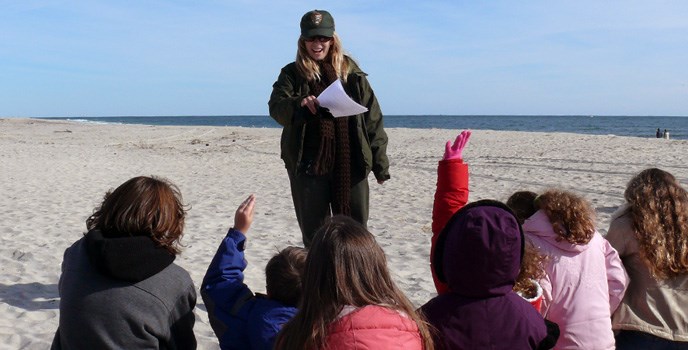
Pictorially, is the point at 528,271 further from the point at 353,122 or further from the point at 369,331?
the point at 353,122

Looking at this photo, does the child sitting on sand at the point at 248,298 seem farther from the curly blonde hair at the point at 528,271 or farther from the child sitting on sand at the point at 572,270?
the child sitting on sand at the point at 572,270

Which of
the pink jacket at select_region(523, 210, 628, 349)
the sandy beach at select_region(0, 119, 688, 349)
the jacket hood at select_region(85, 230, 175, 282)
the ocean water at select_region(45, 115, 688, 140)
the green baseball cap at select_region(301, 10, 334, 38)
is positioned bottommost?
the ocean water at select_region(45, 115, 688, 140)

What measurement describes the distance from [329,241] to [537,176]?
12.1 metres

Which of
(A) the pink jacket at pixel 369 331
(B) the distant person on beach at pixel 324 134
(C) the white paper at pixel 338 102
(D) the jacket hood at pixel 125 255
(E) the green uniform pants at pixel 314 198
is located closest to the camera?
(A) the pink jacket at pixel 369 331

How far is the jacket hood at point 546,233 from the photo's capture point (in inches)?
117

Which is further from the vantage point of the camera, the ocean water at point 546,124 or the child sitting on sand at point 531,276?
the ocean water at point 546,124

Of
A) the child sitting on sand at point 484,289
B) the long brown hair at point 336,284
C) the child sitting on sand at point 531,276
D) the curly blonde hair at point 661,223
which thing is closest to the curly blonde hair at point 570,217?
the child sitting on sand at point 531,276

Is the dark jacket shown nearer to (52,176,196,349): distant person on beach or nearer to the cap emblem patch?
(52,176,196,349): distant person on beach

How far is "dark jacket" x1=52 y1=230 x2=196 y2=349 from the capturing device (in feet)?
8.49

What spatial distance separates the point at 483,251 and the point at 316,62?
2060 millimetres

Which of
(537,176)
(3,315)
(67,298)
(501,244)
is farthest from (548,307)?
(537,176)

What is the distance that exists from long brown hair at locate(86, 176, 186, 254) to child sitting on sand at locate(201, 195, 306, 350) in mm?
210

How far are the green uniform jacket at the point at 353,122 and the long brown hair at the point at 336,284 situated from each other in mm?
1752

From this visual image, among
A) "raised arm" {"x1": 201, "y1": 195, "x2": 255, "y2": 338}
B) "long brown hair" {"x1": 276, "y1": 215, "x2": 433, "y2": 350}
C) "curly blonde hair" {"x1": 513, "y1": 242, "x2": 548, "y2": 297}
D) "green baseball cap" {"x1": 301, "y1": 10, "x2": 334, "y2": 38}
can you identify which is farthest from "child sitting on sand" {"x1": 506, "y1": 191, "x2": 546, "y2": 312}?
"green baseball cap" {"x1": 301, "y1": 10, "x2": 334, "y2": 38}
